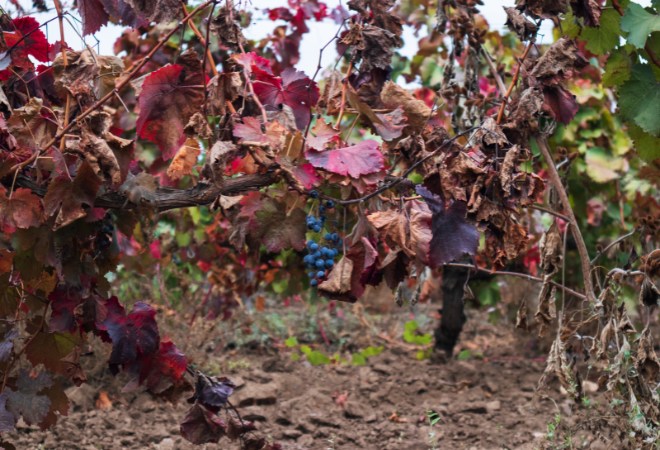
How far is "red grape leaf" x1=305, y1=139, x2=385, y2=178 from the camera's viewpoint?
5.88ft

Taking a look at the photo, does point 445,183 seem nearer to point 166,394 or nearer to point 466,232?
point 466,232

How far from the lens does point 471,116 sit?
3064mm

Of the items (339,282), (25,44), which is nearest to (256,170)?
(339,282)

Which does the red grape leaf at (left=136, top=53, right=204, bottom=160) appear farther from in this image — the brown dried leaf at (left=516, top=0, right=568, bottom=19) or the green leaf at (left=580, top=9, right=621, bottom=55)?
the green leaf at (left=580, top=9, right=621, bottom=55)

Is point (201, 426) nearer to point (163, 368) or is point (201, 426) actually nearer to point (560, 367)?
point (163, 368)

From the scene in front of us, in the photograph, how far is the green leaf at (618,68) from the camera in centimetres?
249

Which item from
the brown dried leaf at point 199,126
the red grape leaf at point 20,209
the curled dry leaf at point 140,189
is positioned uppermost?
the brown dried leaf at point 199,126

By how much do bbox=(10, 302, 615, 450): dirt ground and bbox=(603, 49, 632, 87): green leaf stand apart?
1.02 meters

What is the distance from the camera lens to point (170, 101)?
2053 millimetres

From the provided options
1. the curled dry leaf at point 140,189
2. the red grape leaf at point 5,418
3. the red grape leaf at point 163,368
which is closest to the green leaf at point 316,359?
the red grape leaf at point 163,368

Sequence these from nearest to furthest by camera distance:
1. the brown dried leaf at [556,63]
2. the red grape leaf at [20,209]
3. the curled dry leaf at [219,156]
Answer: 1. the curled dry leaf at [219,156]
2. the red grape leaf at [20,209]
3. the brown dried leaf at [556,63]

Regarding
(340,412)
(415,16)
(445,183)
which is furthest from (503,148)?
A: (415,16)

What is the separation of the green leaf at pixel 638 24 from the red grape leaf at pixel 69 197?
1.40 meters

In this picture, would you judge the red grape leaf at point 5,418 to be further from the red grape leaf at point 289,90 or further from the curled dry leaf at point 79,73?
the red grape leaf at point 289,90
